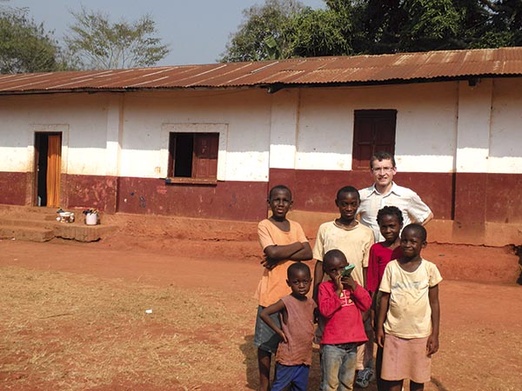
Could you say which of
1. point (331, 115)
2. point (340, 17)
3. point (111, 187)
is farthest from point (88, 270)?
point (340, 17)

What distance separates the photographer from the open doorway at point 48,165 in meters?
12.9

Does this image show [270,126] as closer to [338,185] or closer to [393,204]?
[338,185]

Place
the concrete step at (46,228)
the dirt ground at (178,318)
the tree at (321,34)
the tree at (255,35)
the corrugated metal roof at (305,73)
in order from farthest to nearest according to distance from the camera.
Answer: the tree at (255,35)
the tree at (321,34)
the concrete step at (46,228)
the corrugated metal roof at (305,73)
the dirt ground at (178,318)

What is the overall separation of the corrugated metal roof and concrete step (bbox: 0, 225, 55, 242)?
9.97 ft

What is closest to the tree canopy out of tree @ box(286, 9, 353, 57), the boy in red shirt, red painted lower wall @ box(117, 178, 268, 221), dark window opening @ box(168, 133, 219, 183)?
tree @ box(286, 9, 353, 57)

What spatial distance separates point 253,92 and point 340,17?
8.11m

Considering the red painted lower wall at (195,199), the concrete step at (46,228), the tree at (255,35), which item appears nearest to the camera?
the red painted lower wall at (195,199)

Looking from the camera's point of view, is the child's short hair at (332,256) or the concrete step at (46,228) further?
the concrete step at (46,228)

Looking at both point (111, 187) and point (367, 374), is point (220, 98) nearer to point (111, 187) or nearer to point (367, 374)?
point (111, 187)

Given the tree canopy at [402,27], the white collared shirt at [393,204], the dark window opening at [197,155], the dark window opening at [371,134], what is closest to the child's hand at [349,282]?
the white collared shirt at [393,204]

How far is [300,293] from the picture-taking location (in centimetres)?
308

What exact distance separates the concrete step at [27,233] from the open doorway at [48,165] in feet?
5.15

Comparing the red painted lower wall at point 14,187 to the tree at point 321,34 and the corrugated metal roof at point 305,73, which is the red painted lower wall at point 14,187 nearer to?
the corrugated metal roof at point 305,73

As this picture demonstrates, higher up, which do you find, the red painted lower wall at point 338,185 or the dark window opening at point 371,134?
the dark window opening at point 371,134
